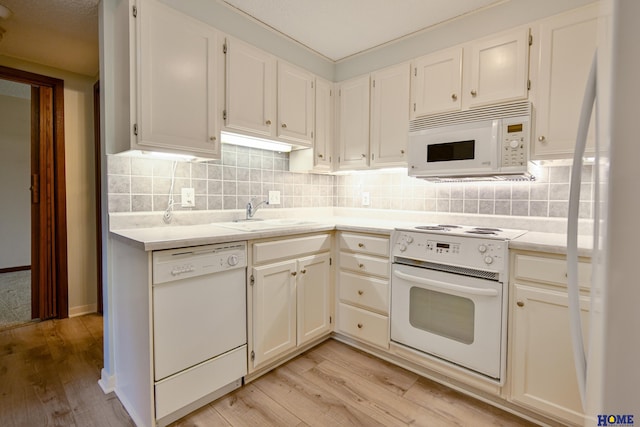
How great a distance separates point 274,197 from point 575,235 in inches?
83.1

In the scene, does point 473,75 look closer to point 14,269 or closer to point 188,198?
point 188,198

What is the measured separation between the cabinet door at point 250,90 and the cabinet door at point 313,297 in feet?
3.29

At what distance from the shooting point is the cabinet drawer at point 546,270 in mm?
1430

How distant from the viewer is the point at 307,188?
293 centimetres

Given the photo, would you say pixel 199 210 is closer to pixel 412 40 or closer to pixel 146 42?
pixel 146 42

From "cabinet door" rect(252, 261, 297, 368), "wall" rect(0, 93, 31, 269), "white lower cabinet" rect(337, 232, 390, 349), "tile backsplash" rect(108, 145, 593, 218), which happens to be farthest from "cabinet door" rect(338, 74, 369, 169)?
"wall" rect(0, 93, 31, 269)

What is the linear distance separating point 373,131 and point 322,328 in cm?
162

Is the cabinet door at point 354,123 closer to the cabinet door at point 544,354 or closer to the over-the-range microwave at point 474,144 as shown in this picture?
the over-the-range microwave at point 474,144

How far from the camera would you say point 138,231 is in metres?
1.74

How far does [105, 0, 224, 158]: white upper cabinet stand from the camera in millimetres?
1612

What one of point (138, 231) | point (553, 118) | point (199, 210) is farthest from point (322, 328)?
point (553, 118)

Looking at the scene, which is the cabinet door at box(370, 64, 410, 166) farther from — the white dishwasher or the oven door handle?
the white dishwasher

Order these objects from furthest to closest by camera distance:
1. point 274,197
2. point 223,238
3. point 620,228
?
point 274,197 → point 223,238 → point 620,228

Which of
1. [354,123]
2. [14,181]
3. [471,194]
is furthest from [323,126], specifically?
[14,181]
